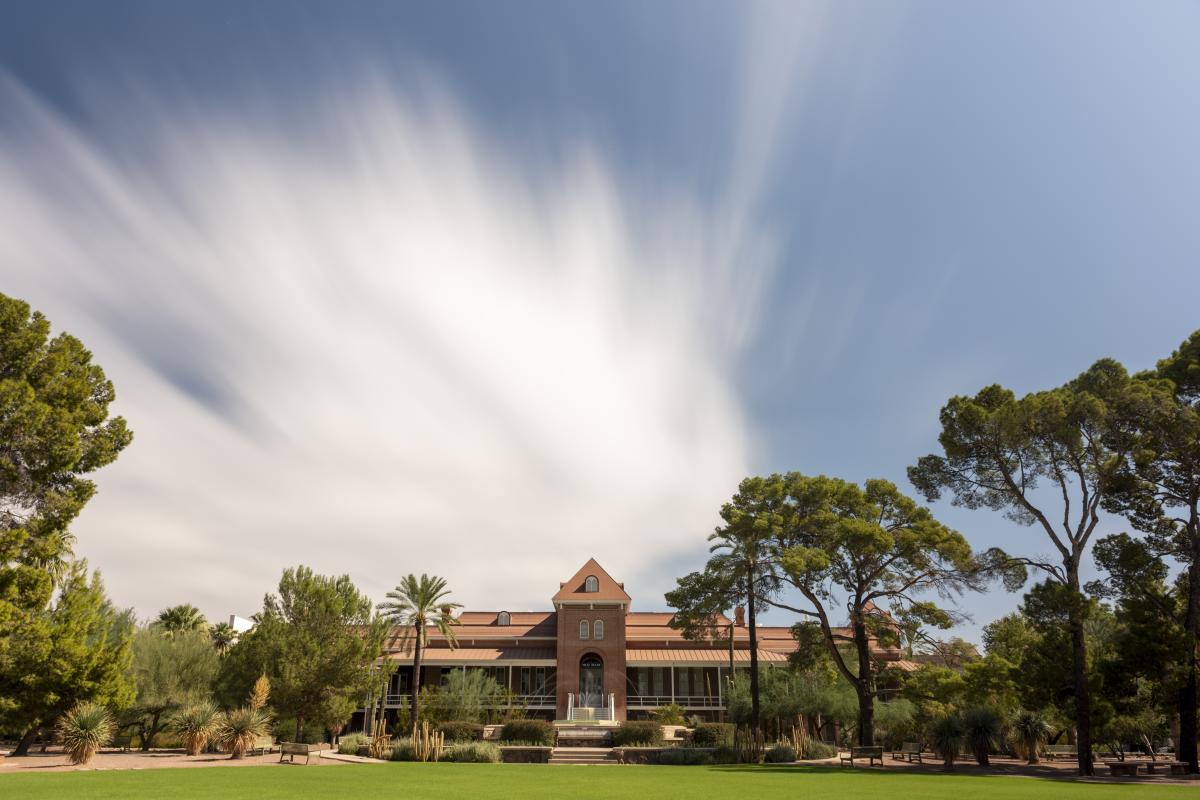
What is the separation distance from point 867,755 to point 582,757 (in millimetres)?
11616

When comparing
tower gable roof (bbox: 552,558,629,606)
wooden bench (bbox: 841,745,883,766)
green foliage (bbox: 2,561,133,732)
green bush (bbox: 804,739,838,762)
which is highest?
tower gable roof (bbox: 552,558,629,606)

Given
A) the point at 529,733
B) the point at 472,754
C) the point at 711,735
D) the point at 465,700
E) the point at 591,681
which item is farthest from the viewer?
the point at 591,681

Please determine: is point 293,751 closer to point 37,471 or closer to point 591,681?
point 37,471

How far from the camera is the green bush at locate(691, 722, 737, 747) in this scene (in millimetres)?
32647

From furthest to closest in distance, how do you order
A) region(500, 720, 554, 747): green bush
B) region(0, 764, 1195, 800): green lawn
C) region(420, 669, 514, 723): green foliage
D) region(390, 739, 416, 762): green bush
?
region(420, 669, 514, 723): green foliage → region(500, 720, 554, 747): green bush → region(390, 739, 416, 762): green bush → region(0, 764, 1195, 800): green lawn

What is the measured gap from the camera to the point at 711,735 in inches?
1321

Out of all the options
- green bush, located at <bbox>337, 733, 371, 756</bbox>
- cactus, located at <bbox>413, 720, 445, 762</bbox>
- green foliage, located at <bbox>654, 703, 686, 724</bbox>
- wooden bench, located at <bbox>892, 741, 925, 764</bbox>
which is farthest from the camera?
green foliage, located at <bbox>654, 703, 686, 724</bbox>

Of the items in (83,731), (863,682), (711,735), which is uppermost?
(863,682)

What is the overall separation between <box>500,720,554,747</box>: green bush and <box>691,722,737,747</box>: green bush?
7363 millimetres

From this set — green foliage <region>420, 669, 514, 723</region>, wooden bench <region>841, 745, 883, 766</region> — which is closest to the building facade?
green foliage <region>420, 669, 514, 723</region>

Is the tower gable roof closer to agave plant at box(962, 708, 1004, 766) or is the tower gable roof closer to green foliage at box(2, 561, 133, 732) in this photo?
agave plant at box(962, 708, 1004, 766)

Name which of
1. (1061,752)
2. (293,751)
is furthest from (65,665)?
(1061,752)

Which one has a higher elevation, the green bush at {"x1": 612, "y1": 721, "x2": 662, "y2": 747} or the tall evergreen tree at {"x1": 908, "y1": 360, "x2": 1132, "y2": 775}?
the tall evergreen tree at {"x1": 908, "y1": 360, "x2": 1132, "y2": 775}

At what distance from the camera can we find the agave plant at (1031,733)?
29.2 metres
